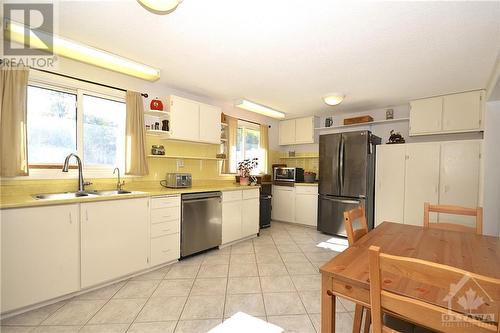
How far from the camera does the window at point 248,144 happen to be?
4762 millimetres

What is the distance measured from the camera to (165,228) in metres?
2.75

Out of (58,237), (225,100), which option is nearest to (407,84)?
(225,100)

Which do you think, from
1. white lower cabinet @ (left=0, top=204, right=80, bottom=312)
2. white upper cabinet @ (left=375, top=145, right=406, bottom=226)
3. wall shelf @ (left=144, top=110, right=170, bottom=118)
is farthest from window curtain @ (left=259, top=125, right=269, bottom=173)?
white lower cabinet @ (left=0, top=204, right=80, bottom=312)

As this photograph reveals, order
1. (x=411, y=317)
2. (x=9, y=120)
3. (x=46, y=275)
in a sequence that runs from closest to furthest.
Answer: (x=411, y=317) → (x=46, y=275) → (x=9, y=120)

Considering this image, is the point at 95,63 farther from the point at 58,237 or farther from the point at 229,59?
the point at 58,237

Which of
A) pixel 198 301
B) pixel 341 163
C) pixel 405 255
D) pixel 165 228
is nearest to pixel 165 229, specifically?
pixel 165 228

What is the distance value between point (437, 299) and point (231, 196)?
9.41ft

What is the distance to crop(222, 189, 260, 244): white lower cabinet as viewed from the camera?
346 centimetres

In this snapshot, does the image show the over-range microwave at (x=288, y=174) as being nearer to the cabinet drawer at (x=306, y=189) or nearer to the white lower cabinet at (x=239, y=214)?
the cabinet drawer at (x=306, y=189)

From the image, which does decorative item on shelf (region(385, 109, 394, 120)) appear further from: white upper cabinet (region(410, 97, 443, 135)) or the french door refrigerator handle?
the french door refrigerator handle

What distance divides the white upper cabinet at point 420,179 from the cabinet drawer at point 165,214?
357 cm

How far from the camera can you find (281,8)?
172 cm

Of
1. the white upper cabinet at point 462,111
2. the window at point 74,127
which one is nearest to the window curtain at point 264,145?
the window at point 74,127

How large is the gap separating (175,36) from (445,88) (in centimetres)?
374
